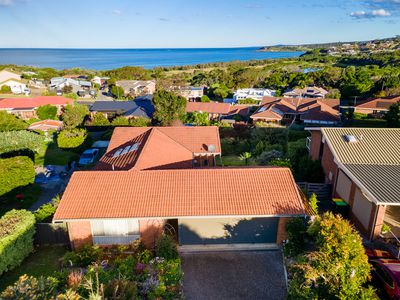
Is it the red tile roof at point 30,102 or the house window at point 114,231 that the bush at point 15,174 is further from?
the red tile roof at point 30,102

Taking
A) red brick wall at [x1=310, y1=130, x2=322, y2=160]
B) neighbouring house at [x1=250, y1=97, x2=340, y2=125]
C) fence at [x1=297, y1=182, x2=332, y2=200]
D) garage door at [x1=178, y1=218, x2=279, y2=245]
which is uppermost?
red brick wall at [x1=310, y1=130, x2=322, y2=160]

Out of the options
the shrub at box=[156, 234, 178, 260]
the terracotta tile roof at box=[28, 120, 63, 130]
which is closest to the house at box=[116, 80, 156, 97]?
the terracotta tile roof at box=[28, 120, 63, 130]

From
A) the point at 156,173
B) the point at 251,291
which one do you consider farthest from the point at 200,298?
the point at 156,173

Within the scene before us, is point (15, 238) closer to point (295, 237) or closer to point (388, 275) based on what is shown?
point (295, 237)

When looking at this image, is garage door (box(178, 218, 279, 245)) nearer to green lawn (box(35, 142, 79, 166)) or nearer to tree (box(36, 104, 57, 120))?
green lawn (box(35, 142, 79, 166))

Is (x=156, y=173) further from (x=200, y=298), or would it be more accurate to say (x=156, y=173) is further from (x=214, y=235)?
(x=200, y=298)

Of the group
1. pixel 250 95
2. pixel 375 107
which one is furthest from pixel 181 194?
pixel 250 95
